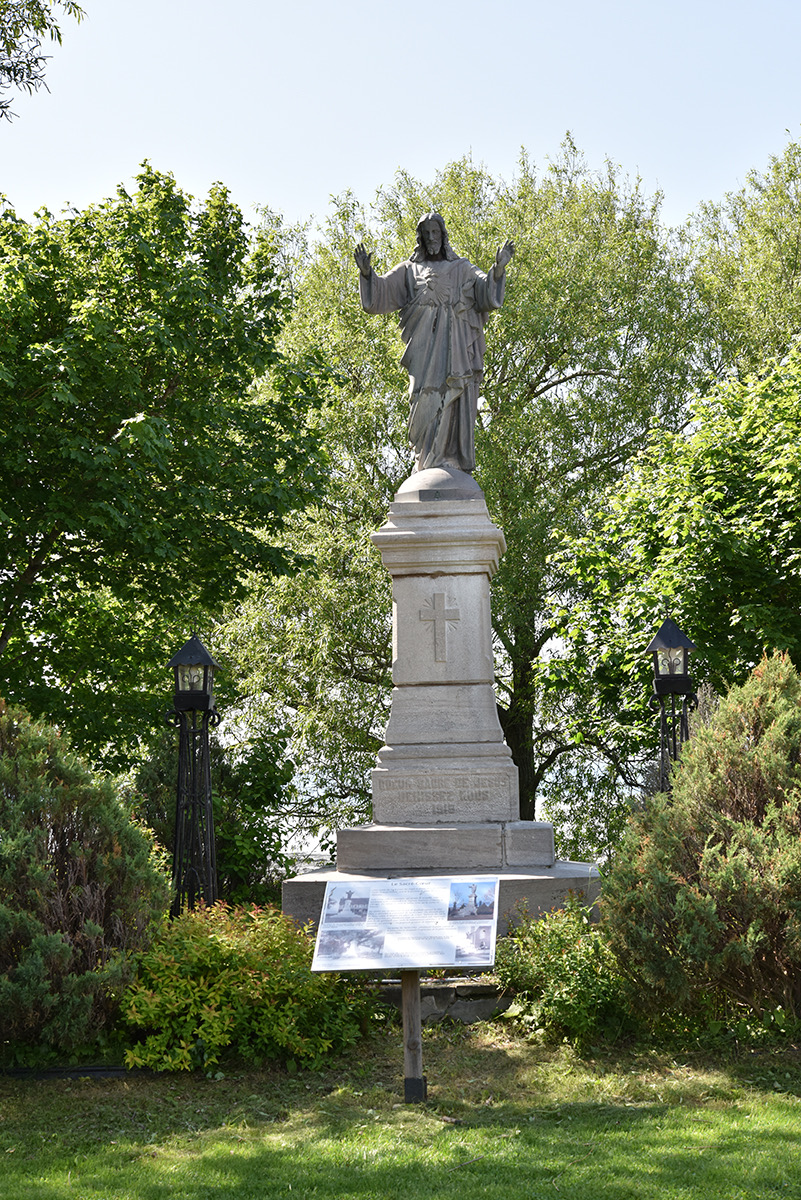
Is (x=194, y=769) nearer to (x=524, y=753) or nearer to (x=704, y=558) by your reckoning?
(x=704, y=558)

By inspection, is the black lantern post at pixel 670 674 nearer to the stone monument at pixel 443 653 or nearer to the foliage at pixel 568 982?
the stone monument at pixel 443 653

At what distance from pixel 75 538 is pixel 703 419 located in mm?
9252

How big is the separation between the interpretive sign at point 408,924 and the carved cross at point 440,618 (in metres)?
3.62

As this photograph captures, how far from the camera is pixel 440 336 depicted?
34.2 ft

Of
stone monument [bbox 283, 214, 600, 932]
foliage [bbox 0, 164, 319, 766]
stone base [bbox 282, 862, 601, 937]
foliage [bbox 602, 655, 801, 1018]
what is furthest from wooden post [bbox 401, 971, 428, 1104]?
foliage [bbox 0, 164, 319, 766]

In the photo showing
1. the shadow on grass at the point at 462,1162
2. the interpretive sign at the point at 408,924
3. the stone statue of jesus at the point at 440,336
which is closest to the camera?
the shadow on grass at the point at 462,1162

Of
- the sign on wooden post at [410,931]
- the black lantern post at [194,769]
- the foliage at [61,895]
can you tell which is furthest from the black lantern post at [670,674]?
the foliage at [61,895]

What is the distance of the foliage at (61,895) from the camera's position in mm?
6344

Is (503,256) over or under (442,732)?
over

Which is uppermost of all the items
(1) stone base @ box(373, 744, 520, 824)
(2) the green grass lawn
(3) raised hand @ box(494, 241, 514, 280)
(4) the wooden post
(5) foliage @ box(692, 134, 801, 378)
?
(5) foliage @ box(692, 134, 801, 378)

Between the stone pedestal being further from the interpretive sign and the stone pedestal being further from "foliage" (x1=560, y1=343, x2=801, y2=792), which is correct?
"foliage" (x1=560, y1=343, x2=801, y2=792)

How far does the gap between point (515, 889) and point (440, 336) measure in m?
5.09

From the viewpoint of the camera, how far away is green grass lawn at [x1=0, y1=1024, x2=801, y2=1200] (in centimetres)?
473

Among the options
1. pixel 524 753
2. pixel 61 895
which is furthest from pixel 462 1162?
pixel 524 753
